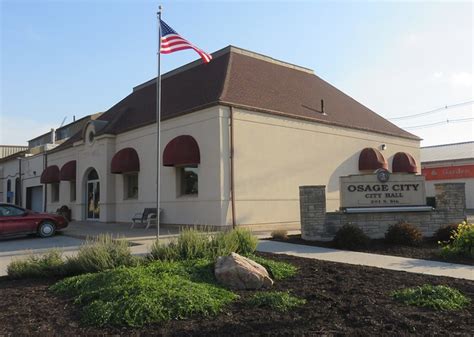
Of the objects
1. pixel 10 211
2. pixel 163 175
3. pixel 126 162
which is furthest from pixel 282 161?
pixel 10 211

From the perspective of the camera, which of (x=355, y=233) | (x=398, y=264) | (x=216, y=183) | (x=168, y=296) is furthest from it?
(x=216, y=183)

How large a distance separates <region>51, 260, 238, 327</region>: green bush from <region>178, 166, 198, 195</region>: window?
11.8 metres

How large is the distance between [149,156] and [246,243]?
505 inches

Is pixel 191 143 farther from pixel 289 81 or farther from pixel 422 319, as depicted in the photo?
pixel 422 319

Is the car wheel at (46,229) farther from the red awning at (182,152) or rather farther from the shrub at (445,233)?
the shrub at (445,233)

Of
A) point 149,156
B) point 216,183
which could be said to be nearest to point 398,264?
point 216,183

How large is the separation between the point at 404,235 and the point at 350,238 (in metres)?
1.56

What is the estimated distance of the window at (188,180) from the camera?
19906mm

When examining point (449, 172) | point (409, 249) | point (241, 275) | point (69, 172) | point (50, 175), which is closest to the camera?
point (241, 275)

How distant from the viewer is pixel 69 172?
28.9m

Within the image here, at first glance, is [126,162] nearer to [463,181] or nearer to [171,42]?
[171,42]

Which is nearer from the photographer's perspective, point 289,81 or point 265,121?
point 265,121

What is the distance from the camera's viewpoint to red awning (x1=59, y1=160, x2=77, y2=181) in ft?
Result: 94.7

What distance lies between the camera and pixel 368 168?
2428 cm
